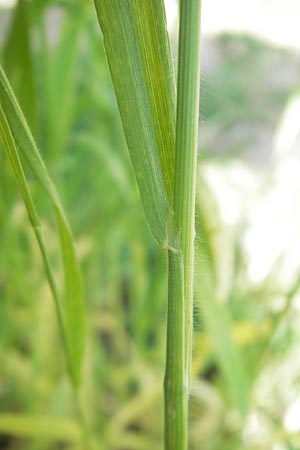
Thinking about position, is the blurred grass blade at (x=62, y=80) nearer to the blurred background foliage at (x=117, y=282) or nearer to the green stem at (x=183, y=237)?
the blurred background foliage at (x=117, y=282)

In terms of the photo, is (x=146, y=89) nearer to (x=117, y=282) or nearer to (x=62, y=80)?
(x=62, y=80)

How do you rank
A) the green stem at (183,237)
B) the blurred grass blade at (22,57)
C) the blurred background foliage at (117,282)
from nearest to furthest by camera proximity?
the green stem at (183,237), the blurred grass blade at (22,57), the blurred background foliage at (117,282)

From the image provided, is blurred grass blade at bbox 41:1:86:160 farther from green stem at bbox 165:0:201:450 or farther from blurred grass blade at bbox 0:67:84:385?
green stem at bbox 165:0:201:450

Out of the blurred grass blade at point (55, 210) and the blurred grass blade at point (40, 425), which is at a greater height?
the blurred grass blade at point (40, 425)

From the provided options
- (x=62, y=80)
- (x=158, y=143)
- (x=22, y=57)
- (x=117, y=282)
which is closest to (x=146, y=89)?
(x=158, y=143)

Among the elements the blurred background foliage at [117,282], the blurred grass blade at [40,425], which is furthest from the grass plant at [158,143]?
the blurred grass blade at [40,425]

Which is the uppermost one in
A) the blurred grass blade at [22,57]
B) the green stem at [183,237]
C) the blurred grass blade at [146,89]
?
the blurred grass blade at [22,57]

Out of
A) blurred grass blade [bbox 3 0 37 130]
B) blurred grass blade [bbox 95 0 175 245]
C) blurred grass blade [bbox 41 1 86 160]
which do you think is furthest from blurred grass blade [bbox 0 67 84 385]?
blurred grass blade [bbox 41 1 86 160]
